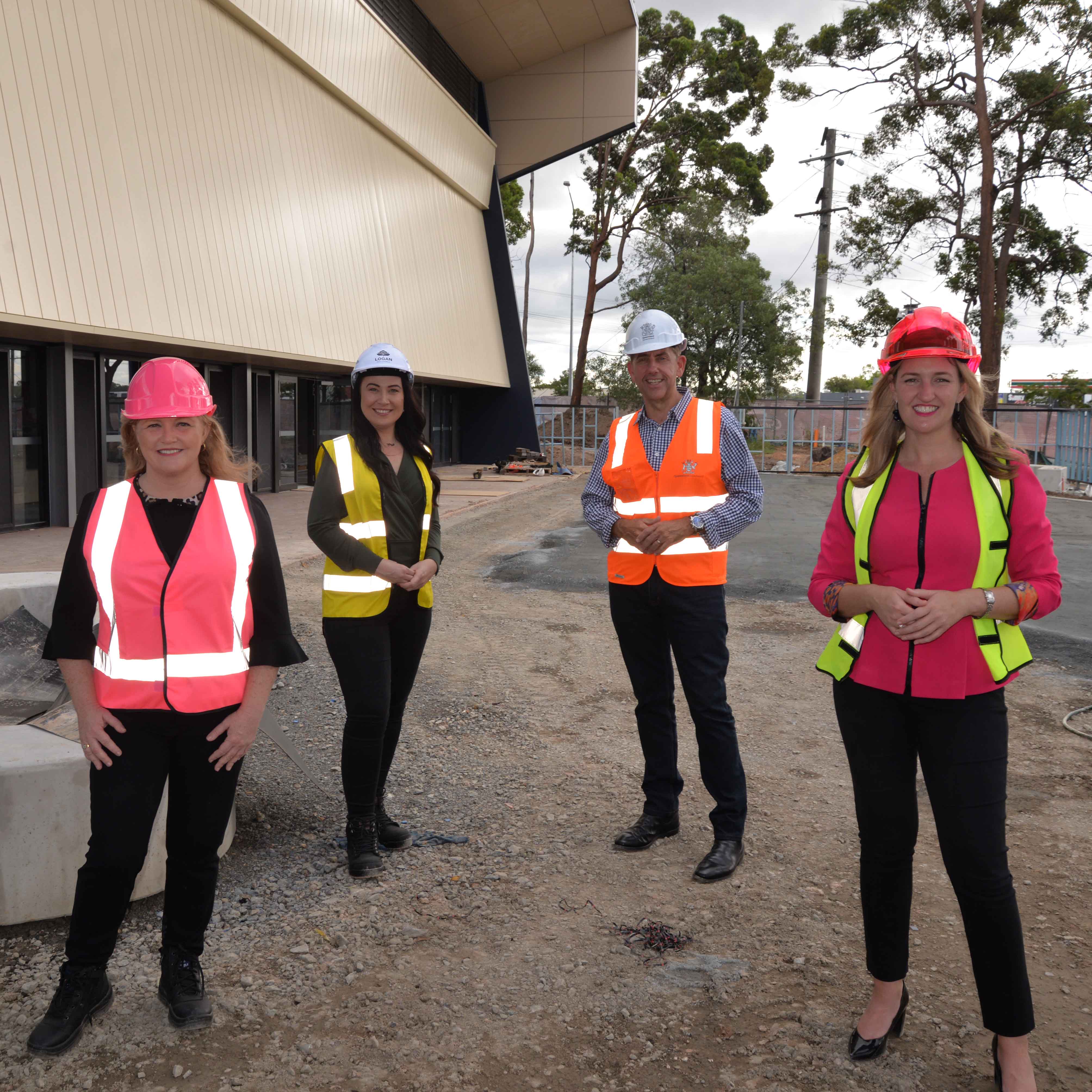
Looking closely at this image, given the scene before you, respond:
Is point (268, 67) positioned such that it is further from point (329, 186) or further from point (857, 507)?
point (857, 507)

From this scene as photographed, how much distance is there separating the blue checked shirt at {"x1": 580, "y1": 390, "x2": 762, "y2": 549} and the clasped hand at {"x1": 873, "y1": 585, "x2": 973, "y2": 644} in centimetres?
136

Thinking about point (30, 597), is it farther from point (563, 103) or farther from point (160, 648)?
point (563, 103)

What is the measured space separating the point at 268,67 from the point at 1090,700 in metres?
14.6

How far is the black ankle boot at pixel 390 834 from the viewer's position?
4.15 meters

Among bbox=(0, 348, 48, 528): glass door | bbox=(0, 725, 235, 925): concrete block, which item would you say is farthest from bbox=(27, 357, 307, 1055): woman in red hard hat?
bbox=(0, 348, 48, 528): glass door

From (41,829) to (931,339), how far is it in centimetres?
313

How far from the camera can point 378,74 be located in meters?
19.6

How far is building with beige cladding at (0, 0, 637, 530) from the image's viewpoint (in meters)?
11.1

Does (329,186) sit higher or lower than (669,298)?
lower

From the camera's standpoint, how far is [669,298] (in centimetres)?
5706

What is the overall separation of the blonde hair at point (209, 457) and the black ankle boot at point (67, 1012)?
4.49 feet

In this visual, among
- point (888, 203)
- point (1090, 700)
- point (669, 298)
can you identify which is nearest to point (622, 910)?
point (1090, 700)

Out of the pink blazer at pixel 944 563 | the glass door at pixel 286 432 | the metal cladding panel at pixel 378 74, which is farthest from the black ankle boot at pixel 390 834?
the glass door at pixel 286 432

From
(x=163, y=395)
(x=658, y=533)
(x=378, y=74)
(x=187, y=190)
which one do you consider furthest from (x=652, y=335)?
(x=378, y=74)
